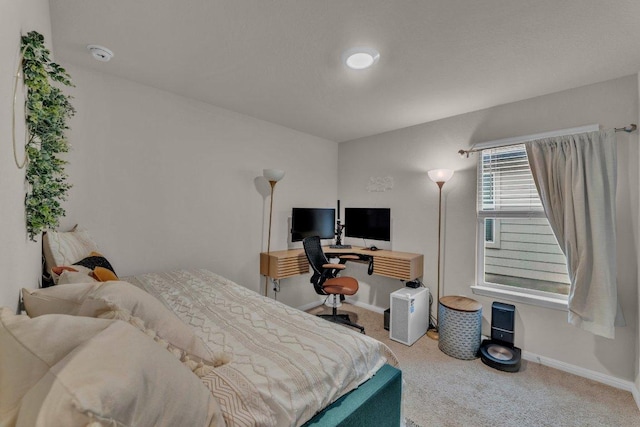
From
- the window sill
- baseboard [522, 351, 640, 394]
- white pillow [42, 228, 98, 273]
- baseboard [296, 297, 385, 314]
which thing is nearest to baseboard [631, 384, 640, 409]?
baseboard [522, 351, 640, 394]

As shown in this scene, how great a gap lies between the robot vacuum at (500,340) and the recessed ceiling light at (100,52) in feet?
13.2

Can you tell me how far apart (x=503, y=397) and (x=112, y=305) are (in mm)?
2675

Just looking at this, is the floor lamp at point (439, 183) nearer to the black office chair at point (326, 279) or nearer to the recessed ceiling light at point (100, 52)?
the black office chair at point (326, 279)

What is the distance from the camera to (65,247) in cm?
183

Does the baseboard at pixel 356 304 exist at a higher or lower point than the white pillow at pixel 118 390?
lower

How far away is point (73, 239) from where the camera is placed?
1.97 meters

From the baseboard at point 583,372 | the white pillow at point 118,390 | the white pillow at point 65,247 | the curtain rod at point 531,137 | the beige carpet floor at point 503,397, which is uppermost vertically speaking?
the curtain rod at point 531,137

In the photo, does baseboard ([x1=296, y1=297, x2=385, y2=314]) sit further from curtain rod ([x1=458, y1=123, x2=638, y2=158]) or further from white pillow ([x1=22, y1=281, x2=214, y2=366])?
white pillow ([x1=22, y1=281, x2=214, y2=366])

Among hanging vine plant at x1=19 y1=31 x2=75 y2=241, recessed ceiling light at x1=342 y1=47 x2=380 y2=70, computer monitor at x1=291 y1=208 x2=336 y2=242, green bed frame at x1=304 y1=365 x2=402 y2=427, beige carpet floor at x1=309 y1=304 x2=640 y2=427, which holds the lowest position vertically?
beige carpet floor at x1=309 y1=304 x2=640 y2=427

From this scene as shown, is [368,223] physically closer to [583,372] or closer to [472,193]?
[472,193]

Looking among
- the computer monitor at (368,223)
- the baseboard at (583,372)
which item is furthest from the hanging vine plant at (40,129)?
the baseboard at (583,372)

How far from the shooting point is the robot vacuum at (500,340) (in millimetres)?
2497

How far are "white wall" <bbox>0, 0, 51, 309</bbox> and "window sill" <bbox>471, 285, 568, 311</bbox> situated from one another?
346 centimetres

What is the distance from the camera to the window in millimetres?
2620
